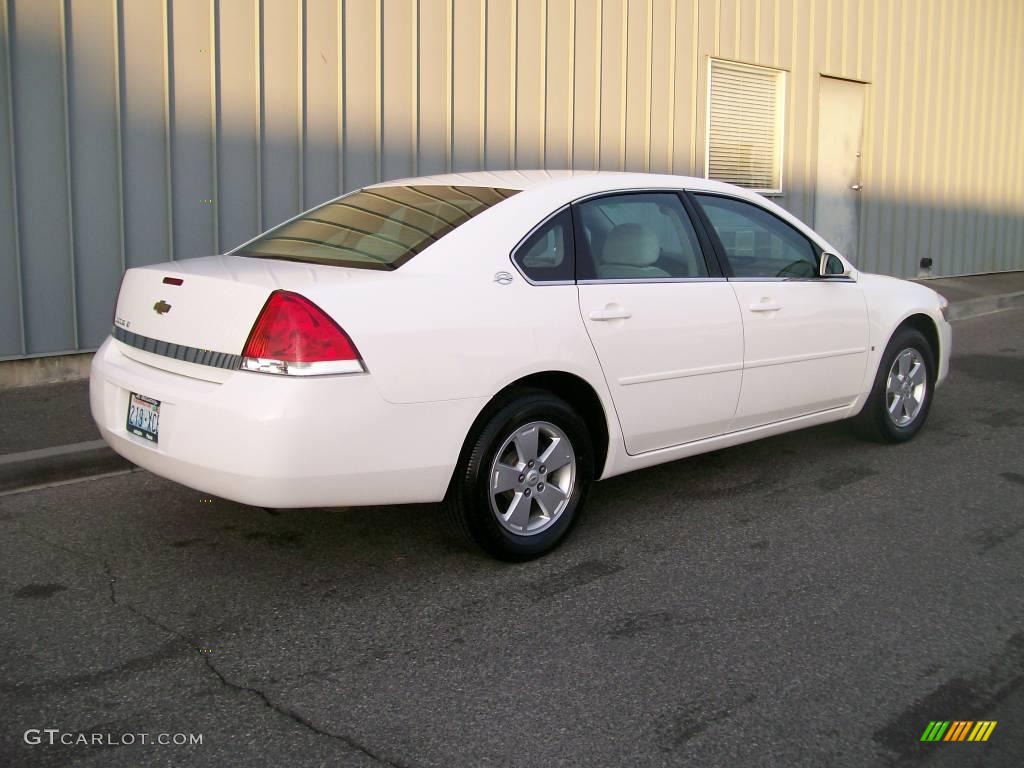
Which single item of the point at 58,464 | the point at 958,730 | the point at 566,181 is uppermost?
the point at 566,181

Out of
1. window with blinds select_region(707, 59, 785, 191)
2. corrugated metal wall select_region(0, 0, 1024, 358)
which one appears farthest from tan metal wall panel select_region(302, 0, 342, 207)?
window with blinds select_region(707, 59, 785, 191)

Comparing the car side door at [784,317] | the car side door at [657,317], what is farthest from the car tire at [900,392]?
the car side door at [657,317]

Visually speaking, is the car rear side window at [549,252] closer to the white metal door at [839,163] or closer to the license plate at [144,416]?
the license plate at [144,416]

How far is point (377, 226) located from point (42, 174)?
3.43 meters

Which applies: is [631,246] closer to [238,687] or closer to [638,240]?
[638,240]

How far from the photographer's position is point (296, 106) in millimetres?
7875

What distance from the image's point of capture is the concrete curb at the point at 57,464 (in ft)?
17.2

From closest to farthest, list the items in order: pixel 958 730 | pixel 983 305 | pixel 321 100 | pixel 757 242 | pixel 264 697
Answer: pixel 958 730
pixel 264 697
pixel 757 242
pixel 321 100
pixel 983 305

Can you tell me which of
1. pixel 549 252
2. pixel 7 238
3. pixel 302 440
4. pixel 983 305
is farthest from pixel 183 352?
pixel 983 305

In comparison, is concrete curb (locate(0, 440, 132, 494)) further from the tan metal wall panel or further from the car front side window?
the car front side window

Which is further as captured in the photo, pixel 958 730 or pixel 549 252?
pixel 549 252

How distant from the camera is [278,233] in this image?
15.9ft

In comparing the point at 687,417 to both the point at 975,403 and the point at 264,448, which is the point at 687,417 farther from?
the point at 975,403

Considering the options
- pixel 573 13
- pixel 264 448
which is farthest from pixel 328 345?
pixel 573 13
